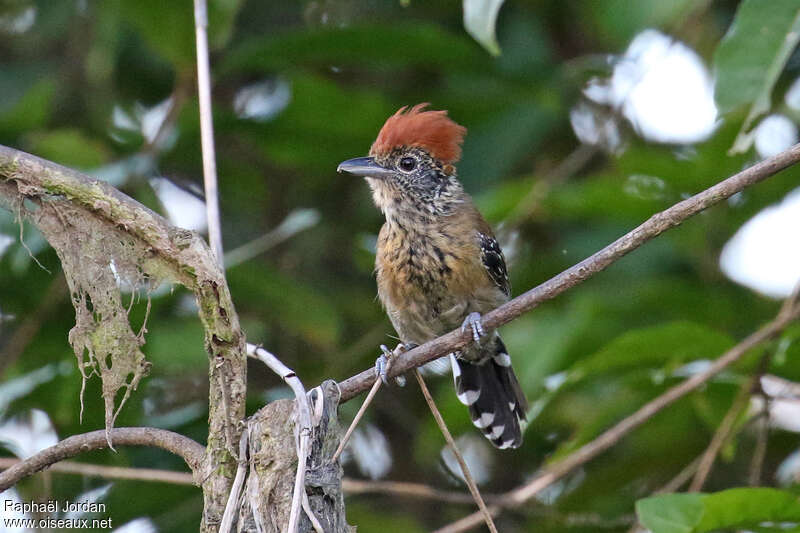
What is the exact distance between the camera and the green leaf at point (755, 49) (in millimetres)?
3105

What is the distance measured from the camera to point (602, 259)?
227 centimetres

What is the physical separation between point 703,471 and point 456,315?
1.17 metres

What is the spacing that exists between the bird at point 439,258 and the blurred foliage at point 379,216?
166mm

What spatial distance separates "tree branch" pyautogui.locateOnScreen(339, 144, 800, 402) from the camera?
2.15 metres

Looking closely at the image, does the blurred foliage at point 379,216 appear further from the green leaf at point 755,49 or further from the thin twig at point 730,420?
the green leaf at point 755,49

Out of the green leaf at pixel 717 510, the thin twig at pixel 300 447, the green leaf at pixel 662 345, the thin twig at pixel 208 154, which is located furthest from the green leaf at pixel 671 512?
the thin twig at pixel 208 154

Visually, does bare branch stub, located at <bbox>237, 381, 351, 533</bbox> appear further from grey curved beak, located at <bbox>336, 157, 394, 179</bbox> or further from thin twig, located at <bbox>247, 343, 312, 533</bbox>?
grey curved beak, located at <bbox>336, 157, 394, 179</bbox>

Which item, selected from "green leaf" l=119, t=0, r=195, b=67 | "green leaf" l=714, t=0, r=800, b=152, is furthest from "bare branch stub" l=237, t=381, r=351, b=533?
"green leaf" l=119, t=0, r=195, b=67

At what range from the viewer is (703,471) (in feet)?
12.5

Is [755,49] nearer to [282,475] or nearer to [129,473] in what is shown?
[282,475]

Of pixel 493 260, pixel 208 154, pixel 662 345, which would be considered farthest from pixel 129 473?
pixel 662 345

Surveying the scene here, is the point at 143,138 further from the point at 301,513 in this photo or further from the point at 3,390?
the point at 301,513

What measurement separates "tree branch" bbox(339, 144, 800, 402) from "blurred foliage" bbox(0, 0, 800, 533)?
1.21 m

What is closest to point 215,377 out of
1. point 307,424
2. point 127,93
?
point 307,424
